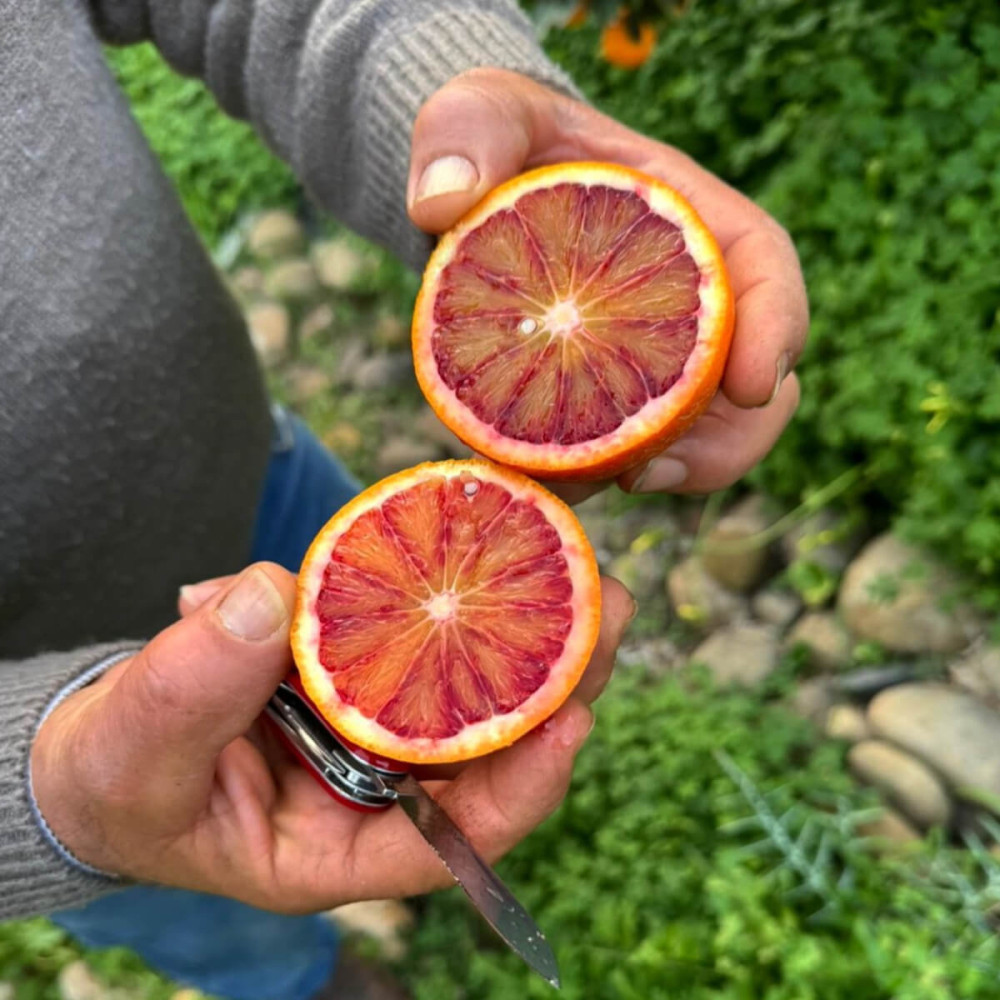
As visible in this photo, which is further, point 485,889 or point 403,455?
point 403,455

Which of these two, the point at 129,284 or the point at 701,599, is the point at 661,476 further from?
the point at 701,599

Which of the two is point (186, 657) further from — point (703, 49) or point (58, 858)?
point (703, 49)

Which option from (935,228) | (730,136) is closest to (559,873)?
(935,228)

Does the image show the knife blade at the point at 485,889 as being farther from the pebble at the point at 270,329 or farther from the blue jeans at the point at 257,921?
the pebble at the point at 270,329

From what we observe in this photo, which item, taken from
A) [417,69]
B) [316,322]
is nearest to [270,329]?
[316,322]

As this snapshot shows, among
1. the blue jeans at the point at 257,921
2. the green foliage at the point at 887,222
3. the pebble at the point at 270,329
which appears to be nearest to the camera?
the blue jeans at the point at 257,921

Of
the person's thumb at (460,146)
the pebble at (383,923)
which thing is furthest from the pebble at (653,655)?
the person's thumb at (460,146)
